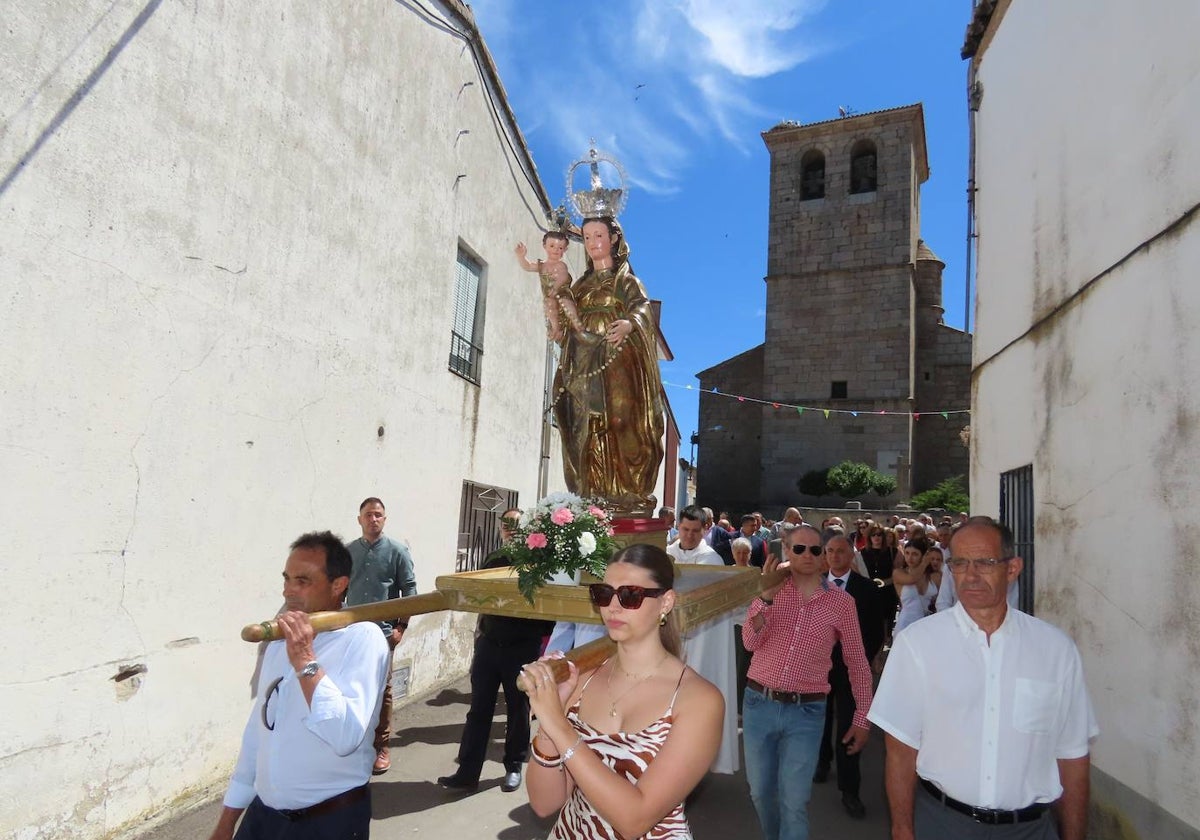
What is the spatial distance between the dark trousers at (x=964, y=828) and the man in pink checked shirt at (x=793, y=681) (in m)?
0.91

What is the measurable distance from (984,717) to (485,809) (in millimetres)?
3508

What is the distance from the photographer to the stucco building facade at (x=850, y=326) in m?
26.0

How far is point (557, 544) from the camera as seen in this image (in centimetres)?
322

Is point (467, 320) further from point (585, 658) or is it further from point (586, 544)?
point (585, 658)

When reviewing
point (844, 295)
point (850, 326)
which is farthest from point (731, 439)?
point (844, 295)

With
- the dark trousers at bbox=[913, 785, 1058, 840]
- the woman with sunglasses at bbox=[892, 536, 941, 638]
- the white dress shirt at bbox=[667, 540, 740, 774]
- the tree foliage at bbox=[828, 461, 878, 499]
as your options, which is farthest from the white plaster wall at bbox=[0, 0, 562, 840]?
the tree foliage at bbox=[828, 461, 878, 499]

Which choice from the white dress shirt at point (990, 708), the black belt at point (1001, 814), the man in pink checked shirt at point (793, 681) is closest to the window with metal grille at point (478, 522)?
the man in pink checked shirt at point (793, 681)

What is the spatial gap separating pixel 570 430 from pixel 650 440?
433mm

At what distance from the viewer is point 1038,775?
101 inches

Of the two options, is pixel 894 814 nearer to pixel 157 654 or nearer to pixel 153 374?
pixel 157 654

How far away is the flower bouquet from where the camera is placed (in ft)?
10.5

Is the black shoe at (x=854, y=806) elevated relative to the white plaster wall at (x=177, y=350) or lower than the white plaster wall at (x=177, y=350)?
lower

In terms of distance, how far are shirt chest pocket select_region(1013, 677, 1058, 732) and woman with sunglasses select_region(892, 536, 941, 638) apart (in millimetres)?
3979

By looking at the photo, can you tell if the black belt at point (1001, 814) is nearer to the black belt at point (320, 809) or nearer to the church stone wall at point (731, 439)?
the black belt at point (320, 809)
